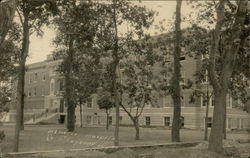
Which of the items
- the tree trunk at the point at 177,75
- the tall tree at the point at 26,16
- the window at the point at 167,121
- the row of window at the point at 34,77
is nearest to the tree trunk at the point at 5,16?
the tall tree at the point at 26,16

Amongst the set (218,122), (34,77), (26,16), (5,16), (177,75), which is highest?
(34,77)

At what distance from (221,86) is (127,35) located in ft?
22.2

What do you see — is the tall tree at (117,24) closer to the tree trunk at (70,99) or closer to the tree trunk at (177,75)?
the tree trunk at (177,75)

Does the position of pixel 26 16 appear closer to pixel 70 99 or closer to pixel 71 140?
pixel 71 140

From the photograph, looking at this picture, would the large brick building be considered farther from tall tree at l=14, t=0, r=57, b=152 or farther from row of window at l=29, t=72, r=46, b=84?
tall tree at l=14, t=0, r=57, b=152

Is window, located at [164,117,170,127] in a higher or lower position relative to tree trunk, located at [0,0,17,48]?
lower

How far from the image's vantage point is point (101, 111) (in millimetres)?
68125

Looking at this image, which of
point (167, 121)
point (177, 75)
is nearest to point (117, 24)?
point (177, 75)

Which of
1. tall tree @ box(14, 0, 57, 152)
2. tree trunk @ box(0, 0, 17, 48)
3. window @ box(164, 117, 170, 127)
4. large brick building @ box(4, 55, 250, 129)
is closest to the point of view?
tree trunk @ box(0, 0, 17, 48)

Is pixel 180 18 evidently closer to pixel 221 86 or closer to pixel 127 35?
pixel 127 35

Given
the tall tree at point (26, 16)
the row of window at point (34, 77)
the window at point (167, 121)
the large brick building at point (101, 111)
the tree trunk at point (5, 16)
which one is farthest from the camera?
the row of window at point (34, 77)

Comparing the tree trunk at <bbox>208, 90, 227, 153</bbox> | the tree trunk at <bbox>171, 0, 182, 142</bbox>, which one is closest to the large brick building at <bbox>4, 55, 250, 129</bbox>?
the tree trunk at <bbox>171, 0, 182, 142</bbox>

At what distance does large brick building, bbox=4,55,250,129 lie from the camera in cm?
5200

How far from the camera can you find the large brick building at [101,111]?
171 feet
